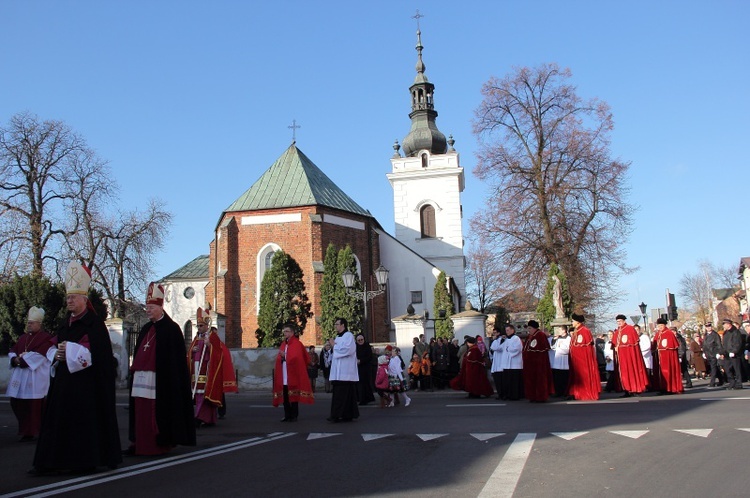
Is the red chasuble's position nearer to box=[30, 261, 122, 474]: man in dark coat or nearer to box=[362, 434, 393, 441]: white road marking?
box=[362, 434, 393, 441]: white road marking

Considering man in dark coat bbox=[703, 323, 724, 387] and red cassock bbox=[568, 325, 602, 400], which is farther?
man in dark coat bbox=[703, 323, 724, 387]

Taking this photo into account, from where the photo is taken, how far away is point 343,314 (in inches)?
1229

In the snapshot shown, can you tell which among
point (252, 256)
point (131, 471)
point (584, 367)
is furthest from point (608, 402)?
point (252, 256)

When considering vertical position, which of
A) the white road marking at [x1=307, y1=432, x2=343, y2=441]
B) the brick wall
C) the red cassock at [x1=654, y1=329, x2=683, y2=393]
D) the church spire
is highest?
the church spire

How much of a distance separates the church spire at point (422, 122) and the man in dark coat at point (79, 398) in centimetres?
4120

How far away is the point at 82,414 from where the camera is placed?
6.77 m

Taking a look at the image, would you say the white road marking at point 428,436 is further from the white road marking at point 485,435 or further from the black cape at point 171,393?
the black cape at point 171,393

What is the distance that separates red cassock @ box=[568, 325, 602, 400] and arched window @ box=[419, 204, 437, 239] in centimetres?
2987

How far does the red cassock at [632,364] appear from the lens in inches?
623

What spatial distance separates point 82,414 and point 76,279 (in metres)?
1.47

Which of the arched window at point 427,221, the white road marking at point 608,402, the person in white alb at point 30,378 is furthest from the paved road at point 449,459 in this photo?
the arched window at point 427,221

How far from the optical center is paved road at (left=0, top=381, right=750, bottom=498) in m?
5.88

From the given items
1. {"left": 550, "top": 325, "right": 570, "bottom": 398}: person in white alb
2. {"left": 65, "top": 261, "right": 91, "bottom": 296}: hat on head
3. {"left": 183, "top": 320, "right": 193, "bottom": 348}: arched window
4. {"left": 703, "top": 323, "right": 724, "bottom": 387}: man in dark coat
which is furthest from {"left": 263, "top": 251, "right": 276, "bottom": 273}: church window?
{"left": 65, "top": 261, "right": 91, "bottom": 296}: hat on head

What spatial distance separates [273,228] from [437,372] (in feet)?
50.0
